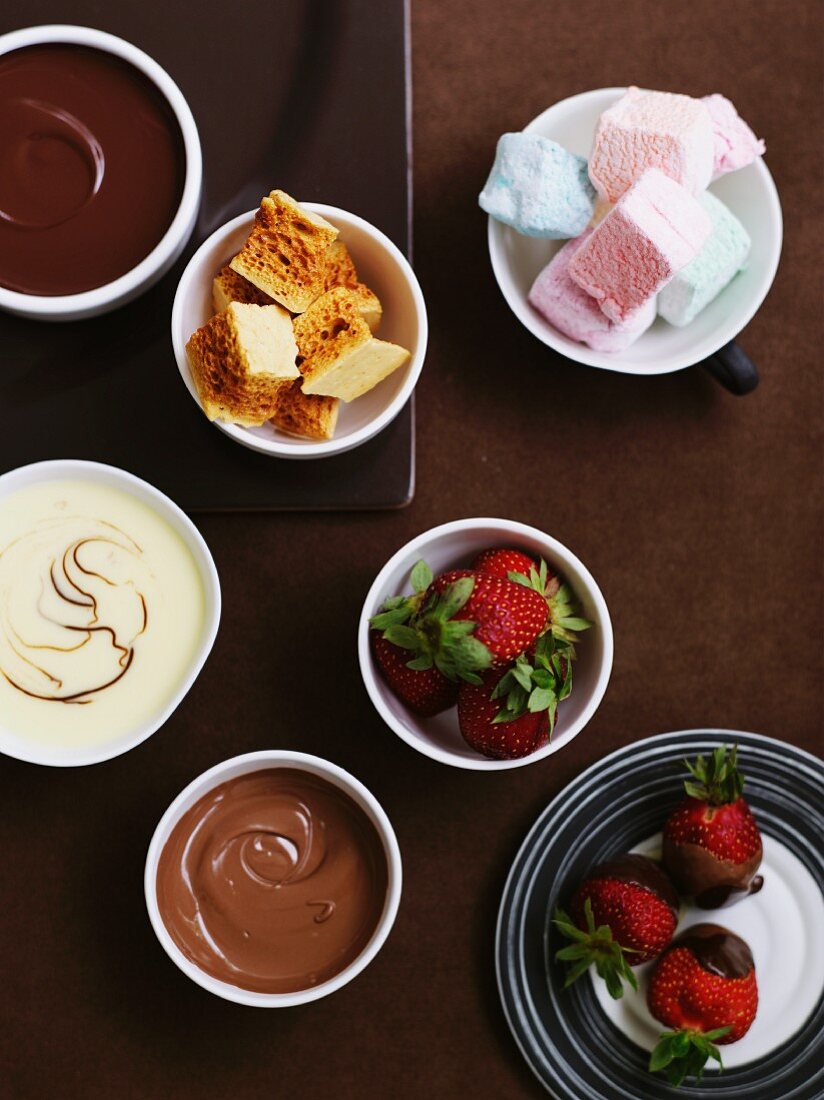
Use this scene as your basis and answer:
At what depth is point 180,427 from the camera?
46.0 inches

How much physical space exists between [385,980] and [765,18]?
1.29 meters

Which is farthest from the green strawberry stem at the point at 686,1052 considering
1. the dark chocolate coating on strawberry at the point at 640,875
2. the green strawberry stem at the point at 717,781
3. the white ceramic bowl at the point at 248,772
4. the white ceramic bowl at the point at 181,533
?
the white ceramic bowl at the point at 181,533

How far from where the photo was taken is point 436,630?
1.02m

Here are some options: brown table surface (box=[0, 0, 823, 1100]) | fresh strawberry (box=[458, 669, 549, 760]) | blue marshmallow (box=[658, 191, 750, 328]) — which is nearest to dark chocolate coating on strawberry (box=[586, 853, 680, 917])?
brown table surface (box=[0, 0, 823, 1100])

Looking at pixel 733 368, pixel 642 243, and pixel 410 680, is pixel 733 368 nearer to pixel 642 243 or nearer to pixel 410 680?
pixel 642 243

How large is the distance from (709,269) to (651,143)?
15 centimetres

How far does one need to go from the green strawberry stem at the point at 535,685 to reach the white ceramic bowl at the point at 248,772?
0.60 ft

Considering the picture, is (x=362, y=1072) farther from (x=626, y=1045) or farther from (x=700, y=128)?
(x=700, y=128)

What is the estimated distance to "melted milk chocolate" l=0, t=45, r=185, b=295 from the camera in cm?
105

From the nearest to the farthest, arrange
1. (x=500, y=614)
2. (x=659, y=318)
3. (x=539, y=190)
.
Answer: (x=500, y=614), (x=539, y=190), (x=659, y=318)

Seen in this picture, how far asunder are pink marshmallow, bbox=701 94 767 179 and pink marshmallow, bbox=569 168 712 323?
9 cm

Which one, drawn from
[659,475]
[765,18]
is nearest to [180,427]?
[659,475]

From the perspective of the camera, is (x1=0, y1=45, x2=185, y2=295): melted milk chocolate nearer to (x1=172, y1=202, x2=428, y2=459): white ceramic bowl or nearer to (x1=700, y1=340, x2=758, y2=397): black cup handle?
(x1=172, y1=202, x2=428, y2=459): white ceramic bowl

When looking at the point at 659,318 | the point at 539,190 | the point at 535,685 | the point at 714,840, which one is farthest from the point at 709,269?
the point at 714,840
